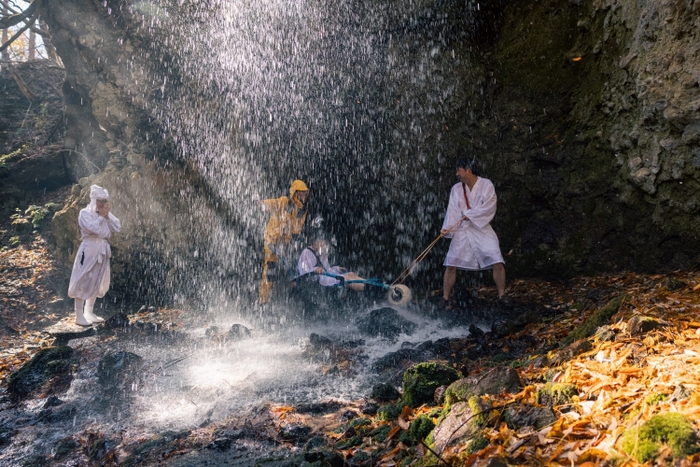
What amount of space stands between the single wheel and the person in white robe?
4.99 m

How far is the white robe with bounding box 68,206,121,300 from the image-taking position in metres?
7.60

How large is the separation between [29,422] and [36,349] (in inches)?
113

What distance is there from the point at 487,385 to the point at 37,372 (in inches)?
219

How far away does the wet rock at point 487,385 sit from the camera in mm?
3002

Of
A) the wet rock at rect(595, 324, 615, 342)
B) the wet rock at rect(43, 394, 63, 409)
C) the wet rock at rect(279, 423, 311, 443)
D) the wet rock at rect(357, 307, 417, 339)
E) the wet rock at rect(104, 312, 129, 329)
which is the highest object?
the wet rock at rect(595, 324, 615, 342)

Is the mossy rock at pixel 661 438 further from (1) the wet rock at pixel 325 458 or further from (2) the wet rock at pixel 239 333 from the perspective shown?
(2) the wet rock at pixel 239 333

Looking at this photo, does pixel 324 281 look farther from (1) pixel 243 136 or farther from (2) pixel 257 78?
(2) pixel 257 78

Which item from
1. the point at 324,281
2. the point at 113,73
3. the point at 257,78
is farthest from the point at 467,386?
the point at 113,73

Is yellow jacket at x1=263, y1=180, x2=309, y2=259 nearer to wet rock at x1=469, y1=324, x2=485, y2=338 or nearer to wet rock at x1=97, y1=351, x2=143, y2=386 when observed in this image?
wet rock at x1=97, y1=351, x2=143, y2=386

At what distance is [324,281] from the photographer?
6.85 metres

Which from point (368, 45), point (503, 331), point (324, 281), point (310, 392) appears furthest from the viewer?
point (368, 45)

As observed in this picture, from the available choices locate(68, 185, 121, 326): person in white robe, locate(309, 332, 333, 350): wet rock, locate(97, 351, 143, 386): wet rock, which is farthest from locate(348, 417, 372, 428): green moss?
locate(68, 185, 121, 326): person in white robe

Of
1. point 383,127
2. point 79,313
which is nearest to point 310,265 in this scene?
point 383,127

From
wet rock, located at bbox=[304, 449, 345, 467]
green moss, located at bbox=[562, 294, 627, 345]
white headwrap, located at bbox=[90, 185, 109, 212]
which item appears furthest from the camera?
white headwrap, located at bbox=[90, 185, 109, 212]
